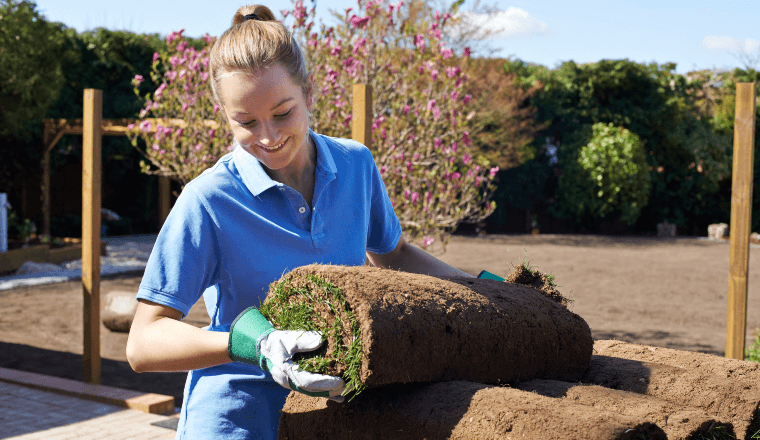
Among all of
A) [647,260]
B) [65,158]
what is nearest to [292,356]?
[647,260]

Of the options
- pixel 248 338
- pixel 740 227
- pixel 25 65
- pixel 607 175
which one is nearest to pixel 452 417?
pixel 248 338

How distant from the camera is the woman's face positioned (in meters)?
1.47

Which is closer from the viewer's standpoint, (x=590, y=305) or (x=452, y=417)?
(x=452, y=417)

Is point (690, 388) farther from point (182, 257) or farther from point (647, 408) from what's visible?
point (182, 257)

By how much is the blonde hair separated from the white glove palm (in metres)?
0.58

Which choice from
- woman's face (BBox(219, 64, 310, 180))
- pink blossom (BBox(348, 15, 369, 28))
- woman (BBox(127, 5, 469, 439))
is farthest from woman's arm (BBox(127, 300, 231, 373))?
pink blossom (BBox(348, 15, 369, 28))

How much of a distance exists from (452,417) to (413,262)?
721 millimetres

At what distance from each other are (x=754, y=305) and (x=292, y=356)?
32.6 ft

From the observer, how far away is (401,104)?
602 centimetres

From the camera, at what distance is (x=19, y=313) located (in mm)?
8578

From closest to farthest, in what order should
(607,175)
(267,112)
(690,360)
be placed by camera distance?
1. (267,112)
2. (690,360)
3. (607,175)

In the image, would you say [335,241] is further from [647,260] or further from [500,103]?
[500,103]

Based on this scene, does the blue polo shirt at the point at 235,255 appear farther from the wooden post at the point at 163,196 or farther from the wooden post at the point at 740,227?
the wooden post at the point at 163,196

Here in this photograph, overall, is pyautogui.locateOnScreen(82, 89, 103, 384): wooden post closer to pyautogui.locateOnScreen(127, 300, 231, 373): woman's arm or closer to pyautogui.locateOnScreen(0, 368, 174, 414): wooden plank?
pyautogui.locateOnScreen(0, 368, 174, 414): wooden plank
